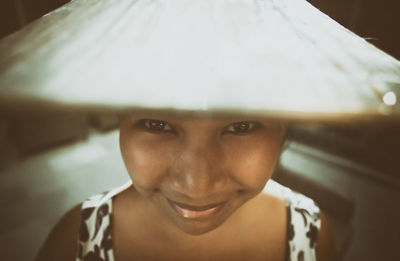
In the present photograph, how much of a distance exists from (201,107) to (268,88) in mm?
68

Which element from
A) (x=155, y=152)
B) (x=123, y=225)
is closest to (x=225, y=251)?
(x=123, y=225)

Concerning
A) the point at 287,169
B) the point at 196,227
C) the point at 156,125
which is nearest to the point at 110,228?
the point at 196,227

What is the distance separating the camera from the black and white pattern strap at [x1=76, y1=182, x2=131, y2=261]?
0.84 m

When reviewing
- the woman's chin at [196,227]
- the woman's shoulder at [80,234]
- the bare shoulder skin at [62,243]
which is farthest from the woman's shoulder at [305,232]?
the bare shoulder skin at [62,243]

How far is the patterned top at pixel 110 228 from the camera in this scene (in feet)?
2.75

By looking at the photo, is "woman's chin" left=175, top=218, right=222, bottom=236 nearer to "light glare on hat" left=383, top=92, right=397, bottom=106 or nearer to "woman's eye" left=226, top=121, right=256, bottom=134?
"woman's eye" left=226, top=121, right=256, bottom=134

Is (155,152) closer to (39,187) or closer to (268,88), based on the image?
(268,88)

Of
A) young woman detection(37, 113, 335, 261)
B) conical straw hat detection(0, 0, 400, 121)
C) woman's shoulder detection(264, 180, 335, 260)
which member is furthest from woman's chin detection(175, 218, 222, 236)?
conical straw hat detection(0, 0, 400, 121)

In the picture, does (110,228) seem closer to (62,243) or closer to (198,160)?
(62,243)

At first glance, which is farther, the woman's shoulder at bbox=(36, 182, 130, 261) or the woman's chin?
the woman's shoulder at bbox=(36, 182, 130, 261)

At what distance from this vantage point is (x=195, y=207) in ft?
1.94

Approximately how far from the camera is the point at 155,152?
559mm

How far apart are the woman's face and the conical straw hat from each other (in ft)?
0.71

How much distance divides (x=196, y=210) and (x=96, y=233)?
0.45 m
